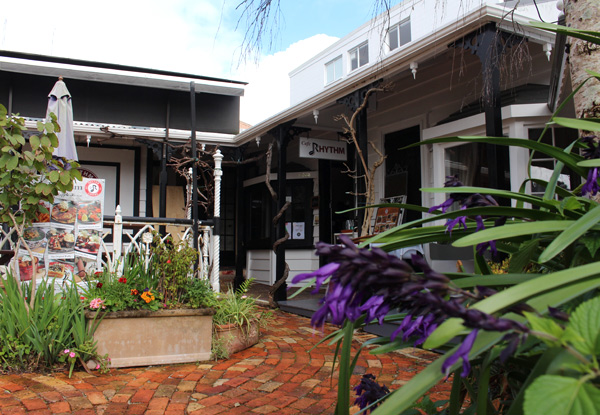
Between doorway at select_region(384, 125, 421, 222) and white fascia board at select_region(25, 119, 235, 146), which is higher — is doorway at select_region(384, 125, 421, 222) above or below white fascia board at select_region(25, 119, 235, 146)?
below

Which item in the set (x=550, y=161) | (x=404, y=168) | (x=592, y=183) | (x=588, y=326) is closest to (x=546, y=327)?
(x=588, y=326)

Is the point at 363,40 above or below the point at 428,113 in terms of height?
above

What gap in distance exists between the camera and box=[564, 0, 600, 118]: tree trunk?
6.34ft

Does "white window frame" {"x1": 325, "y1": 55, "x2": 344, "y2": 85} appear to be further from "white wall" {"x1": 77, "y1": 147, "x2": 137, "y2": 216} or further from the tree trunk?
the tree trunk

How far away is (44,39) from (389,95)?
26.5 feet

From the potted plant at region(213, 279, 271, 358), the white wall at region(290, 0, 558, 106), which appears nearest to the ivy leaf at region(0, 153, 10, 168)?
the potted plant at region(213, 279, 271, 358)

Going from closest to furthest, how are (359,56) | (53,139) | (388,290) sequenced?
(388,290) → (53,139) → (359,56)

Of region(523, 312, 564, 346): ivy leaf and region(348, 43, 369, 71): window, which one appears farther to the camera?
region(348, 43, 369, 71): window

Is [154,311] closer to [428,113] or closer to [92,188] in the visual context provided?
[92,188]

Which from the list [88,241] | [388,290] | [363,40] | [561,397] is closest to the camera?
[561,397]

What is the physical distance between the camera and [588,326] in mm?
595

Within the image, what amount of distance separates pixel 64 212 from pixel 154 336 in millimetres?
1889

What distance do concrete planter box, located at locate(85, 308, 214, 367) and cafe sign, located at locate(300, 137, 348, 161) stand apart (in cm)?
397

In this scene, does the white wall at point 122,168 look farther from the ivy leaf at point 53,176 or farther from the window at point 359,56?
the window at point 359,56
